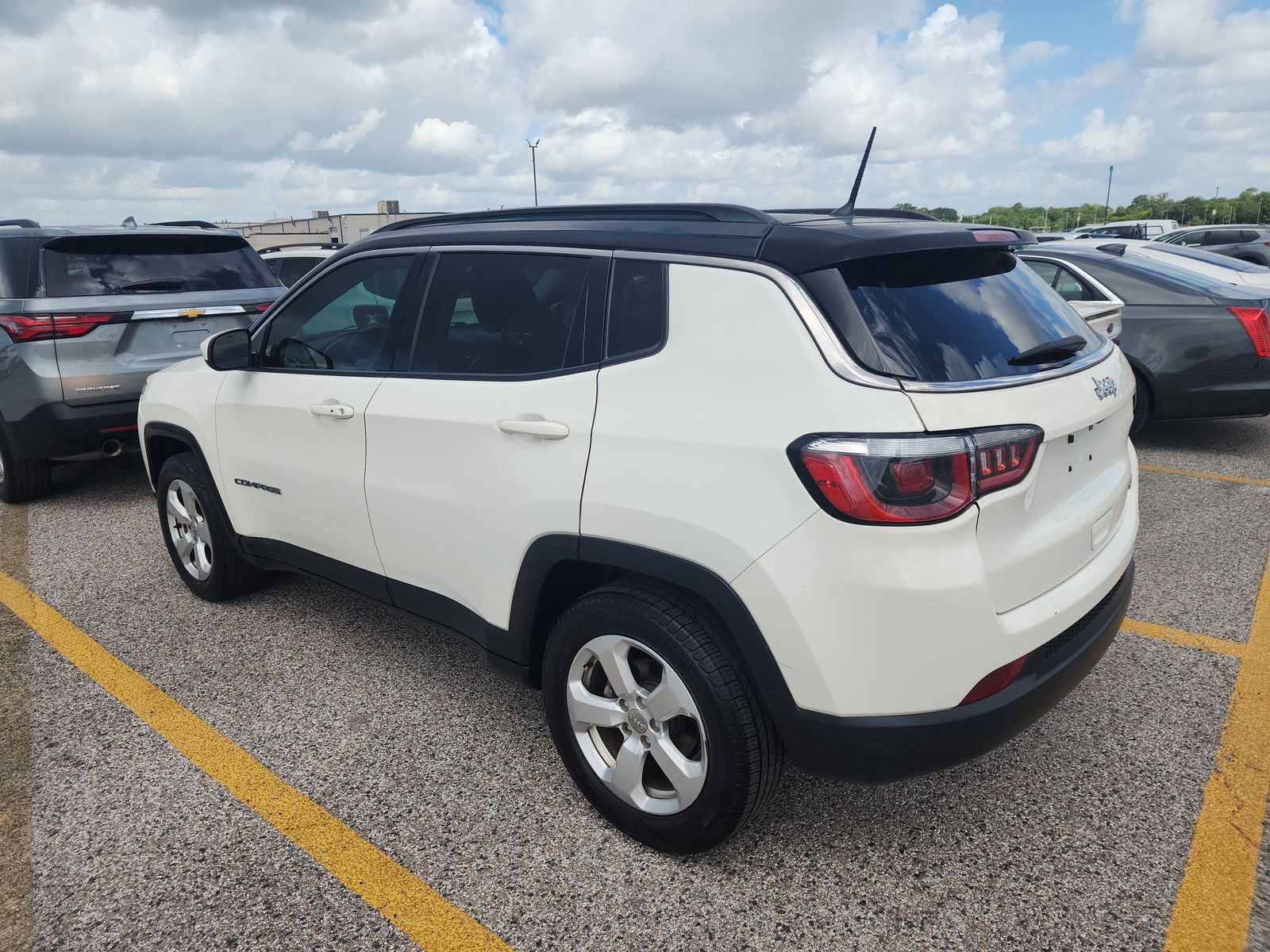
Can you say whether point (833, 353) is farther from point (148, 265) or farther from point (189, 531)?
point (148, 265)

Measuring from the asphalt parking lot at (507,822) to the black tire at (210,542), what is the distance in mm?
287

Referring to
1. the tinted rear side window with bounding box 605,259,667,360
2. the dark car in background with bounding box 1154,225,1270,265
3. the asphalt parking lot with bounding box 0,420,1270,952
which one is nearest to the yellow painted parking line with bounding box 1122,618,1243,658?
the asphalt parking lot with bounding box 0,420,1270,952

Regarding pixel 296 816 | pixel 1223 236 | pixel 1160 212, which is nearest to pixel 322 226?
pixel 1223 236

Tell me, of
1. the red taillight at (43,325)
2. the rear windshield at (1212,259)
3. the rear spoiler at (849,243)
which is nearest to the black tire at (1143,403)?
the rear windshield at (1212,259)

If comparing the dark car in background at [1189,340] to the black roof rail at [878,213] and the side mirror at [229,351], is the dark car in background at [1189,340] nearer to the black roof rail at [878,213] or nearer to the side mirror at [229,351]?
the black roof rail at [878,213]

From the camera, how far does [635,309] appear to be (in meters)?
2.36

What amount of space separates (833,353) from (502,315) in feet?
3.76

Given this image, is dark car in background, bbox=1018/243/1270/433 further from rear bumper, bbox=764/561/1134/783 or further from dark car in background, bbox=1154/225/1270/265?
dark car in background, bbox=1154/225/1270/265

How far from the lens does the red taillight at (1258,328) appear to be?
19.8 ft

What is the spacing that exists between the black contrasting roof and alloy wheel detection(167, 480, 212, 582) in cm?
180

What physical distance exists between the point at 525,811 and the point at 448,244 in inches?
72.2

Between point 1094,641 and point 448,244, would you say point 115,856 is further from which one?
point 1094,641

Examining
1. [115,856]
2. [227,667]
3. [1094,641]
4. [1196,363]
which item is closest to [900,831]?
[1094,641]

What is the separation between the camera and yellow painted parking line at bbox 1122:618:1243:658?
3510 millimetres
